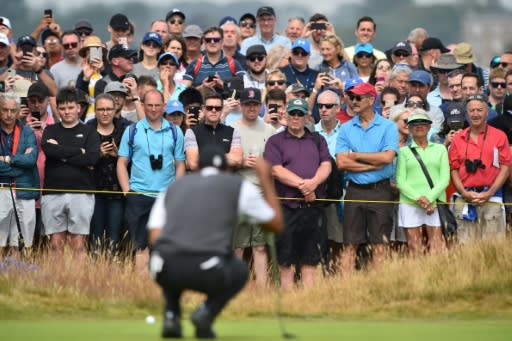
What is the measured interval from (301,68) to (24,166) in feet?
16.8

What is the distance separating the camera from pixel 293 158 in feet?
54.6

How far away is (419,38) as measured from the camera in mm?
23328

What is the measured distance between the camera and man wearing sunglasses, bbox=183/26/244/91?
772 inches

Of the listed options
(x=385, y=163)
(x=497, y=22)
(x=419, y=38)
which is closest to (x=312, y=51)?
(x=419, y=38)

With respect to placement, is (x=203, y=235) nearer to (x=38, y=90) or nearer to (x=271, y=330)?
(x=271, y=330)

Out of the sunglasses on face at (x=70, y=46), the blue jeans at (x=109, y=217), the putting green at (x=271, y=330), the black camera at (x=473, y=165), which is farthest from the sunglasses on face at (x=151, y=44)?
the putting green at (x=271, y=330)

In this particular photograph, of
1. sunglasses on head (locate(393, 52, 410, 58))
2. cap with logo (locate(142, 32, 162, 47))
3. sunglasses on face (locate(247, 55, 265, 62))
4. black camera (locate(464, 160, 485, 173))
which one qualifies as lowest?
black camera (locate(464, 160, 485, 173))

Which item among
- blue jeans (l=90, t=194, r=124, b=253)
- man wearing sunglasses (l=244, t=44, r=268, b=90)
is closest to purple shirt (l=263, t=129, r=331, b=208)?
blue jeans (l=90, t=194, r=124, b=253)

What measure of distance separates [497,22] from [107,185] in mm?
102079

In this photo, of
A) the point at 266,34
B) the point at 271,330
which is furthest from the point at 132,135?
the point at 266,34

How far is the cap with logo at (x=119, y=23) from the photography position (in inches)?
846

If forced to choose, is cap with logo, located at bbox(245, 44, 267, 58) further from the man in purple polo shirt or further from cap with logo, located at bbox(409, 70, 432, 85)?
the man in purple polo shirt

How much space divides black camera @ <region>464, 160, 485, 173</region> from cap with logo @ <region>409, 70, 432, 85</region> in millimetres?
2528

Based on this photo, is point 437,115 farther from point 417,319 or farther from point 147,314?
point 147,314
